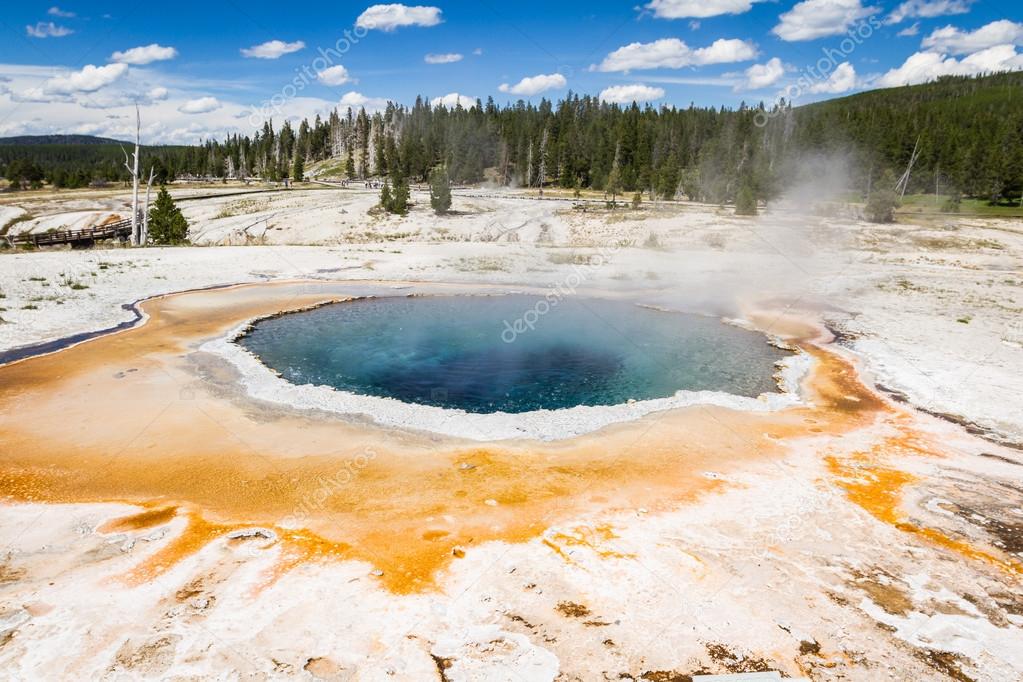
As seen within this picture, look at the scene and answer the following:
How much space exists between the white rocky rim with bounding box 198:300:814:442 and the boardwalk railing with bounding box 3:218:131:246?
3145cm

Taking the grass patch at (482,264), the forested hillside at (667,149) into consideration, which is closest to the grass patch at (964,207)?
the forested hillside at (667,149)

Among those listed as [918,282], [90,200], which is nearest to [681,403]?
[918,282]

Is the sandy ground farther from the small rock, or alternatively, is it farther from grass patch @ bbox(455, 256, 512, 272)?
grass patch @ bbox(455, 256, 512, 272)

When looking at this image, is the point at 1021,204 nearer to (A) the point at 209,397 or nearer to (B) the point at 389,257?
(B) the point at 389,257

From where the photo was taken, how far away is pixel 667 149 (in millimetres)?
83938

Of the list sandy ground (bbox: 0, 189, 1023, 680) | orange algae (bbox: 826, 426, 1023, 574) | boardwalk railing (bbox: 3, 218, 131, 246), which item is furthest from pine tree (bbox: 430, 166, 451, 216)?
orange algae (bbox: 826, 426, 1023, 574)

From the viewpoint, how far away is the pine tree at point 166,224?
3781 centimetres

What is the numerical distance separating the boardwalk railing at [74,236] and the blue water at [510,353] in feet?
85.5

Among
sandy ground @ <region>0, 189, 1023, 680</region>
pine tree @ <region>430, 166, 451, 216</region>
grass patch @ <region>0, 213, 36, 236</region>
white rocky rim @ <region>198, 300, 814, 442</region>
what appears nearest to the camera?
sandy ground @ <region>0, 189, 1023, 680</region>
